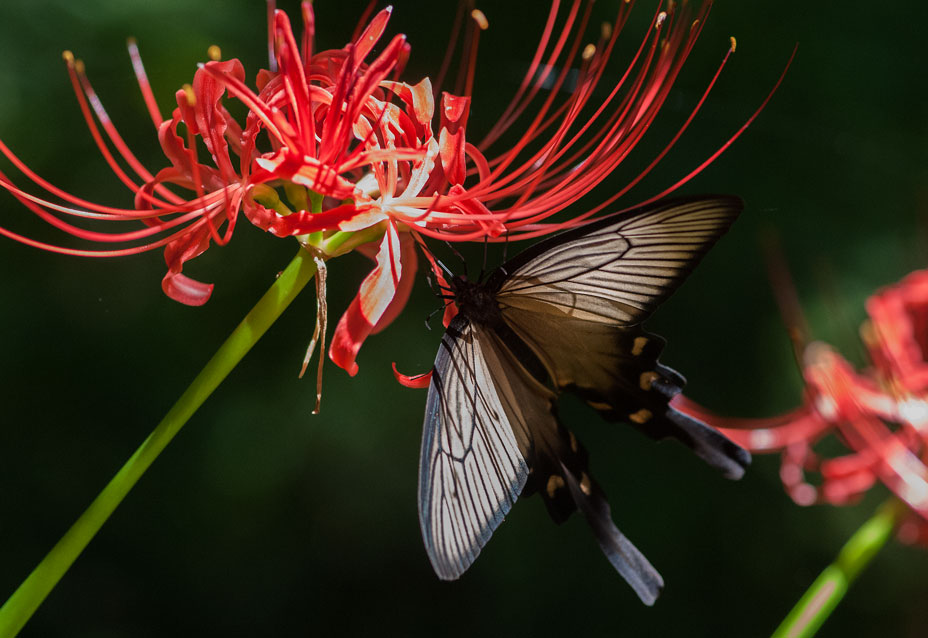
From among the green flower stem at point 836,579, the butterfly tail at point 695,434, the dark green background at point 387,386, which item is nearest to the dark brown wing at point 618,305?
the butterfly tail at point 695,434

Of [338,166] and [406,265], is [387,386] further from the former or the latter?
[338,166]

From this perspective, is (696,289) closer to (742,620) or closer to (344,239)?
(742,620)

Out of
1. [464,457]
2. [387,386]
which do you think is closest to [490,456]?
[464,457]

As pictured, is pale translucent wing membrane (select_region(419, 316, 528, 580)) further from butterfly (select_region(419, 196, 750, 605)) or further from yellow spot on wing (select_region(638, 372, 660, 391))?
yellow spot on wing (select_region(638, 372, 660, 391))

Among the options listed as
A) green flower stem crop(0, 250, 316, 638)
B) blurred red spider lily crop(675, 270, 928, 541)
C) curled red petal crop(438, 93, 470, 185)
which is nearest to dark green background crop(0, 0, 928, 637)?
blurred red spider lily crop(675, 270, 928, 541)

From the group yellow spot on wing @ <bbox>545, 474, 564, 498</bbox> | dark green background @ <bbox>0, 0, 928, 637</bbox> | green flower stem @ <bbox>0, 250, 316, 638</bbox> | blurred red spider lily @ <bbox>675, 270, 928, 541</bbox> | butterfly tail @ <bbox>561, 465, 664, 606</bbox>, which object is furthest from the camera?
dark green background @ <bbox>0, 0, 928, 637</bbox>

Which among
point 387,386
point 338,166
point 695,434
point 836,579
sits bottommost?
point 387,386

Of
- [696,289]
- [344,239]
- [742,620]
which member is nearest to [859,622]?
[742,620]
